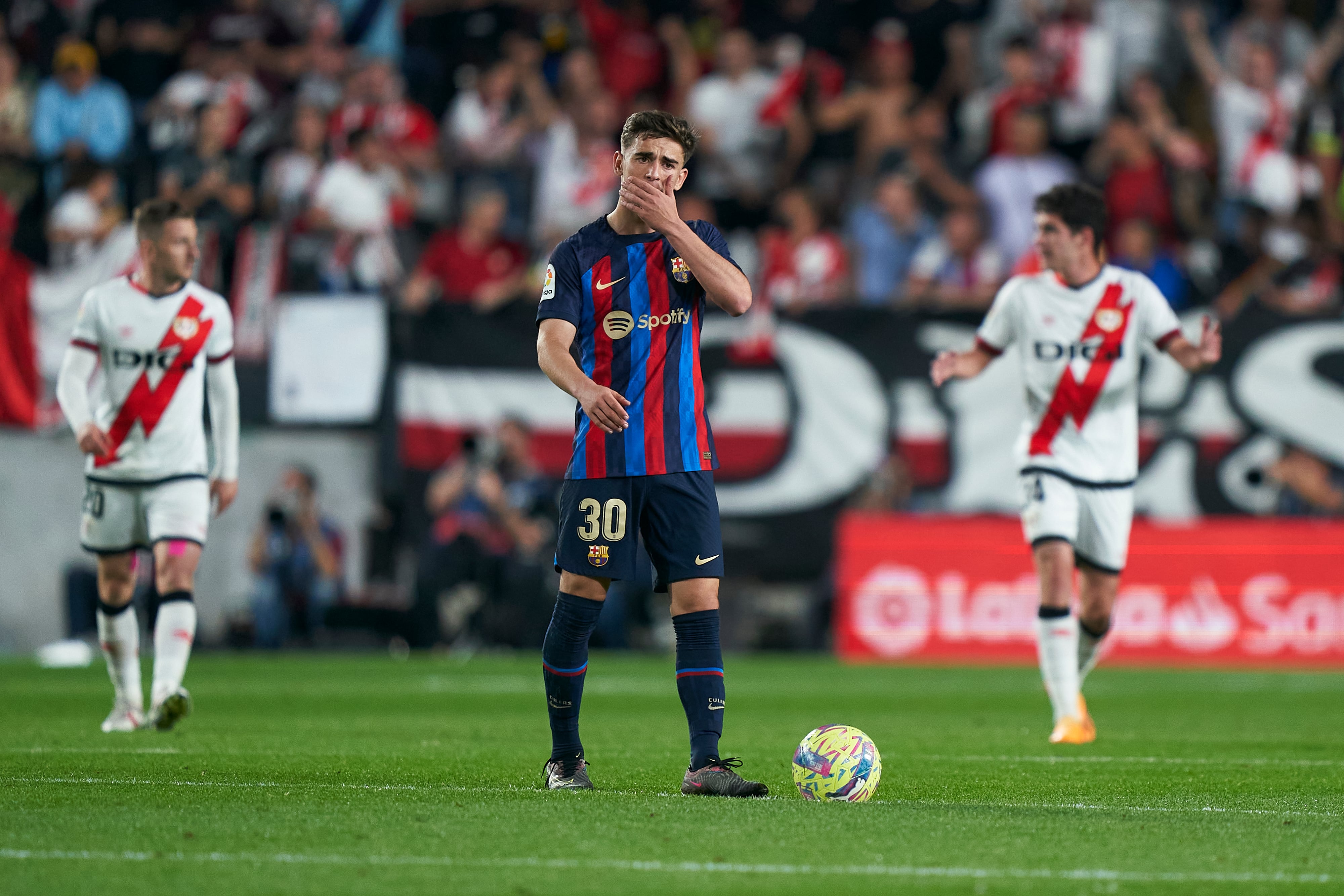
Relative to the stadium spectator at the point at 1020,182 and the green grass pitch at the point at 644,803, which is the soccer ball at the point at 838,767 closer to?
the green grass pitch at the point at 644,803

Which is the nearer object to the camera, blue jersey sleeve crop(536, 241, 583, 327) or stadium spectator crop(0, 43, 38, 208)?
blue jersey sleeve crop(536, 241, 583, 327)

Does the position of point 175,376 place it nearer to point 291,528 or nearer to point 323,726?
point 323,726

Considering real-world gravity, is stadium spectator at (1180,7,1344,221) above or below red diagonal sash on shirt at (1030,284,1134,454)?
above

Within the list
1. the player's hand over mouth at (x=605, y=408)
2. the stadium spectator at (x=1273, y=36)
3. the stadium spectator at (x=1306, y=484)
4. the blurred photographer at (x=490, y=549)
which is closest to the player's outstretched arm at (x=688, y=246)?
the player's hand over mouth at (x=605, y=408)

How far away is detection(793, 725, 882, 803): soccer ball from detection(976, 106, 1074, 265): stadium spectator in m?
11.3

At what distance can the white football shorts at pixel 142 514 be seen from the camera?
30.0 ft

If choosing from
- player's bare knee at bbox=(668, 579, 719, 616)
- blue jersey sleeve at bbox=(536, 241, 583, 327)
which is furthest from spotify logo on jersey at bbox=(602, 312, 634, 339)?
player's bare knee at bbox=(668, 579, 719, 616)

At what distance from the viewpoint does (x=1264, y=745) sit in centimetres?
893

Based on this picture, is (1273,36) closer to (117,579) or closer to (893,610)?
(893,610)

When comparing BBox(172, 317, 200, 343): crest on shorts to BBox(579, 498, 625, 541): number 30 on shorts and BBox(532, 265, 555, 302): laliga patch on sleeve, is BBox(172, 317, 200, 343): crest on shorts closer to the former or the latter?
BBox(532, 265, 555, 302): laliga patch on sleeve

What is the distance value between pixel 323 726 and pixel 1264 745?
4.61 metres

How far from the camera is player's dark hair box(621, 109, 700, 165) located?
626 cm

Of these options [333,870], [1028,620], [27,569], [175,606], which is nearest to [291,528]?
[27,569]

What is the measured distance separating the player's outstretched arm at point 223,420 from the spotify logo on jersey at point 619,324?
340cm
